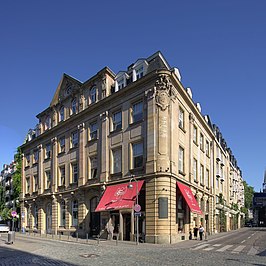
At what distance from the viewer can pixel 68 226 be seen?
4031 centimetres

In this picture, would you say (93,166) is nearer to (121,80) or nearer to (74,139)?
(74,139)

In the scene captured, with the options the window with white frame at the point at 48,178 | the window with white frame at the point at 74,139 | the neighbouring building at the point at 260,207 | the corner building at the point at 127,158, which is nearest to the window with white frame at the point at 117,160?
the corner building at the point at 127,158

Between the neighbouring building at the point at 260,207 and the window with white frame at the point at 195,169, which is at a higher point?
the window with white frame at the point at 195,169

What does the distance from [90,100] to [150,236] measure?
17.7m

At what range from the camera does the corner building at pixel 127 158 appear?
96.5ft

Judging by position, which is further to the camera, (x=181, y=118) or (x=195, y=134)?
(x=195, y=134)

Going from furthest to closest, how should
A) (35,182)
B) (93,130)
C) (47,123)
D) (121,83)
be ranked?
(35,182) → (47,123) → (93,130) → (121,83)

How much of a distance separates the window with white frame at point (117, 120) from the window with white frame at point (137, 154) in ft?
10.2

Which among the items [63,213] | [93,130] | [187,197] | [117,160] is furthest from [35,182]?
[187,197]

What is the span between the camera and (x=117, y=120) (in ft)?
114

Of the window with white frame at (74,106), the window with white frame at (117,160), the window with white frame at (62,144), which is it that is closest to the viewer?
the window with white frame at (117,160)

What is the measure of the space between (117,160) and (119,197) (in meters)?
4.39

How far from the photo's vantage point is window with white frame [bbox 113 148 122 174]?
33.6m

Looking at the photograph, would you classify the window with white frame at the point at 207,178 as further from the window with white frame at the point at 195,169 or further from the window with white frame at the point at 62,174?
the window with white frame at the point at 62,174
